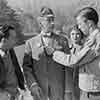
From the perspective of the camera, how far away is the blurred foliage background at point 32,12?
1433 cm

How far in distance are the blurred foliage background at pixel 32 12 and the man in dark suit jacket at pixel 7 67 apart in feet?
33.3

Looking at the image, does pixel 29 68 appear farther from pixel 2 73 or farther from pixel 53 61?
pixel 2 73

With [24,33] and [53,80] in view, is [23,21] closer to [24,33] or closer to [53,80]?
[24,33]

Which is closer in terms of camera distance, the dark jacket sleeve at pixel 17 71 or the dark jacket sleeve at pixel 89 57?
the dark jacket sleeve at pixel 89 57

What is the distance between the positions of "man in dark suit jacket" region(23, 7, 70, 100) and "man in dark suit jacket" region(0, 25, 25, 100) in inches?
11.9

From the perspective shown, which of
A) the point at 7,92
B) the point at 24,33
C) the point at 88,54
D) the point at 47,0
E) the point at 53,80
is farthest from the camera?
the point at 47,0

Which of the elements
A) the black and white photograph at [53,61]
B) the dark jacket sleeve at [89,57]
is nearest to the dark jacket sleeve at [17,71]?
the black and white photograph at [53,61]

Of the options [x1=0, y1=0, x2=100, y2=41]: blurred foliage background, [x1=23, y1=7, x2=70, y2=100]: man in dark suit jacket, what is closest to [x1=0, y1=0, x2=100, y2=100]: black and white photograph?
[x1=23, y1=7, x2=70, y2=100]: man in dark suit jacket

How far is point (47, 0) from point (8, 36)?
45.6ft

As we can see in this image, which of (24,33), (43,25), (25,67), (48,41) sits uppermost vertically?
(43,25)

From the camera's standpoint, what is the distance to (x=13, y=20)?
14.6m

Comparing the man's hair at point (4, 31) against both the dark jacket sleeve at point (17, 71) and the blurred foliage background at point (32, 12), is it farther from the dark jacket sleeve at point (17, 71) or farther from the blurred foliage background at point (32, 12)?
the blurred foliage background at point (32, 12)

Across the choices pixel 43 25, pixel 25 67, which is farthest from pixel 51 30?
pixel 25 67

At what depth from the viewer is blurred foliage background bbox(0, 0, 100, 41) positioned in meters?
14.3
